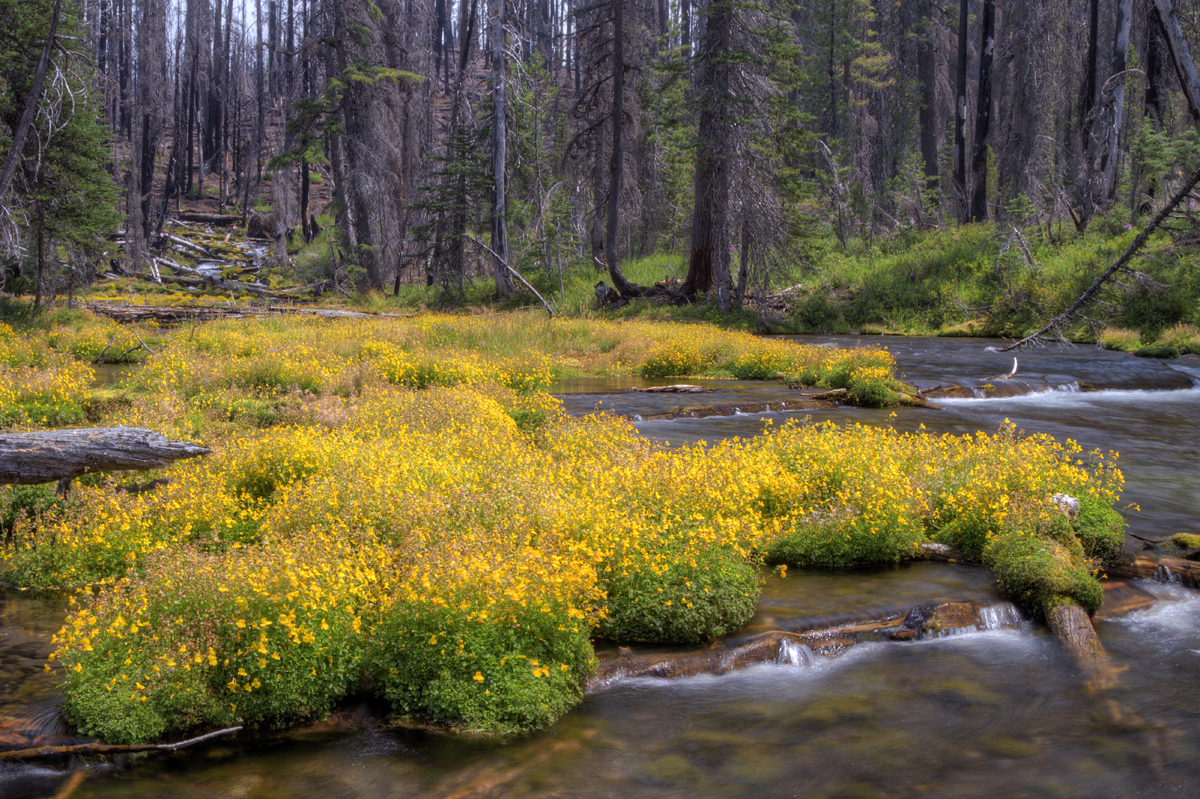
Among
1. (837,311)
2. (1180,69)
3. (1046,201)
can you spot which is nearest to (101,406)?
(1180,69)

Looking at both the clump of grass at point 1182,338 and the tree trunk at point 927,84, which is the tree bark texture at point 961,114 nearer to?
the tree trunk at point 927,84

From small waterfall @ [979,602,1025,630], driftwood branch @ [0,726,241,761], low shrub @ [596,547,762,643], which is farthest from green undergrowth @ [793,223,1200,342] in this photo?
driftwood branch @ [0,726,241,761]

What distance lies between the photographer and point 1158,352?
21297 millimetres

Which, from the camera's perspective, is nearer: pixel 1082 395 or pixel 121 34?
pixel 1082 395

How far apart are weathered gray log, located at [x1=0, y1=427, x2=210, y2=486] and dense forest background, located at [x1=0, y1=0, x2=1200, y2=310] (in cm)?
1227

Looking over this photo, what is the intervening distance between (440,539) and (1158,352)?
21800mm

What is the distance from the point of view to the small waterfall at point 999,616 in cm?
680

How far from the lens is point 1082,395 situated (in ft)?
56.9

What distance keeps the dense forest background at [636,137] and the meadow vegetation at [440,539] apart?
9.87 meters

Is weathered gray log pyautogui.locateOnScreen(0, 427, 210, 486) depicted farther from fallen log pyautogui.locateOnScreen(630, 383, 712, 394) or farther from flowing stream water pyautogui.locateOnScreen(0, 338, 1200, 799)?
fallen log pyautogui.locateOnScreen(630, 383, 712, 394)

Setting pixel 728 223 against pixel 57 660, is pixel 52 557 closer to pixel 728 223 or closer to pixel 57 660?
pixel 57 660

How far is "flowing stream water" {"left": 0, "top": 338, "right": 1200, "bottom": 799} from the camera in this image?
15.4 ft

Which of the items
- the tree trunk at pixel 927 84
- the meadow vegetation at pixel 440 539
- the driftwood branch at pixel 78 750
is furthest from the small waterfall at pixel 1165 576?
the tree trunk at pixel 927 84

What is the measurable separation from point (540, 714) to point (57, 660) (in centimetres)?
Result: 349
